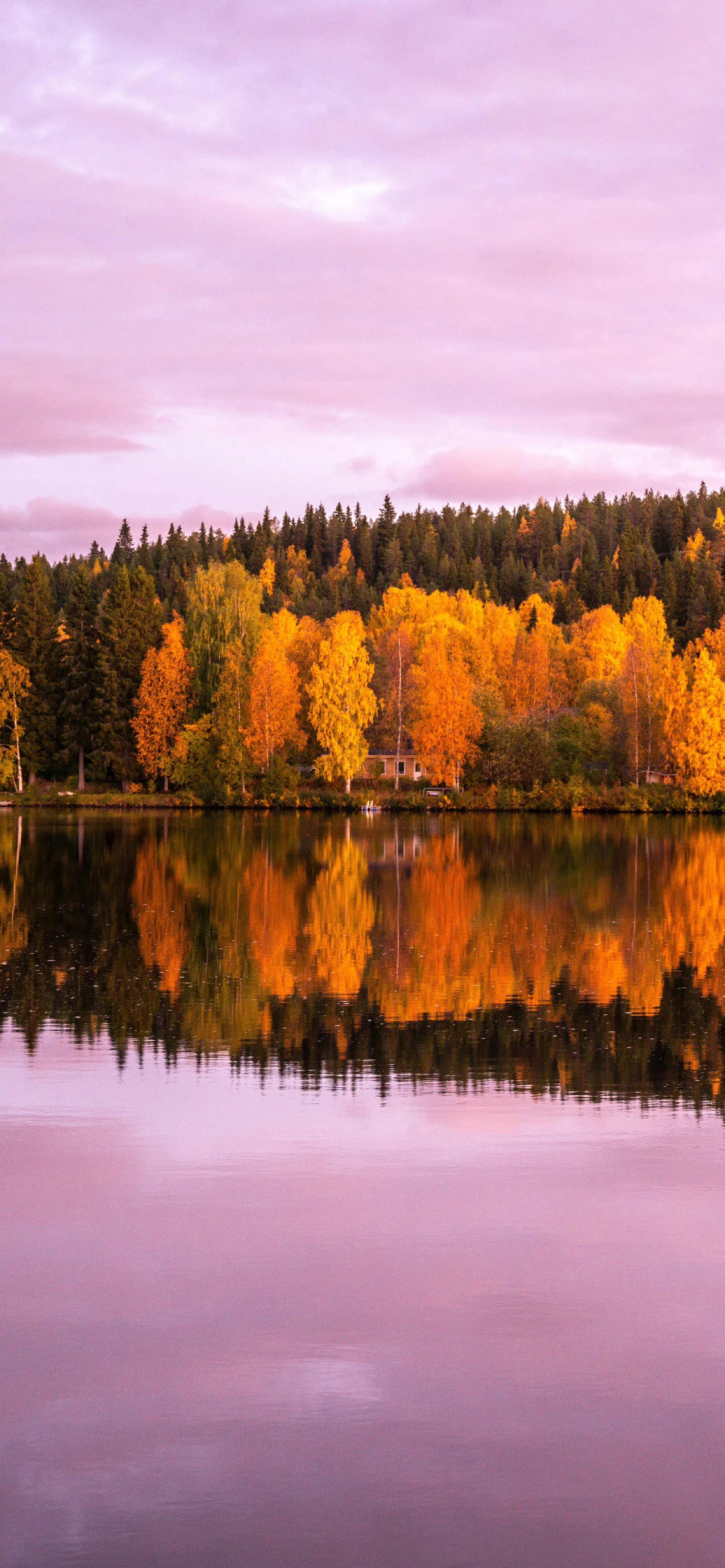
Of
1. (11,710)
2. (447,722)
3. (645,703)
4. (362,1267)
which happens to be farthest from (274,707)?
(362,1267)

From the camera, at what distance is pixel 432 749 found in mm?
110188

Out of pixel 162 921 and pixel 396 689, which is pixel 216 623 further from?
Result: pixel 162 921

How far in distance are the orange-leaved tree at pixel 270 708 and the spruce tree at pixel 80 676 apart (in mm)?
13517

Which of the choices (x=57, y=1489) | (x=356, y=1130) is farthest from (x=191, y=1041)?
(x=57, y=1489)

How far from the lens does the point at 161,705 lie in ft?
355

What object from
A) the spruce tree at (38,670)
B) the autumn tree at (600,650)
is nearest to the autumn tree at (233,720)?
the spruce tree at (38,670)

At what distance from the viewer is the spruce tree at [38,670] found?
10975 cm

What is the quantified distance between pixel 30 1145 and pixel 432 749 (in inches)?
3826

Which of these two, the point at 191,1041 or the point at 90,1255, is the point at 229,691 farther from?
the point at 90,1255

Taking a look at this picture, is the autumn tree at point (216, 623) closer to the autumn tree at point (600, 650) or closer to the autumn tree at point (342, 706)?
the autumn tree at point (342, 706)

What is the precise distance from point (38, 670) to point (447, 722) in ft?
106

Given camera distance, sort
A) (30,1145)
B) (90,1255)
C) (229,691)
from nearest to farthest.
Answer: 1. (90,1255)
2. (30,1145)
3. (229,691)

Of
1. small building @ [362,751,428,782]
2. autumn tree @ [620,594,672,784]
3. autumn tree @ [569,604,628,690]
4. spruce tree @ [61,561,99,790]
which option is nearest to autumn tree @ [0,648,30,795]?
spruce tree @ [61,561,99,790]

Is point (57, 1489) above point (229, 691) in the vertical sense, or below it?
below
